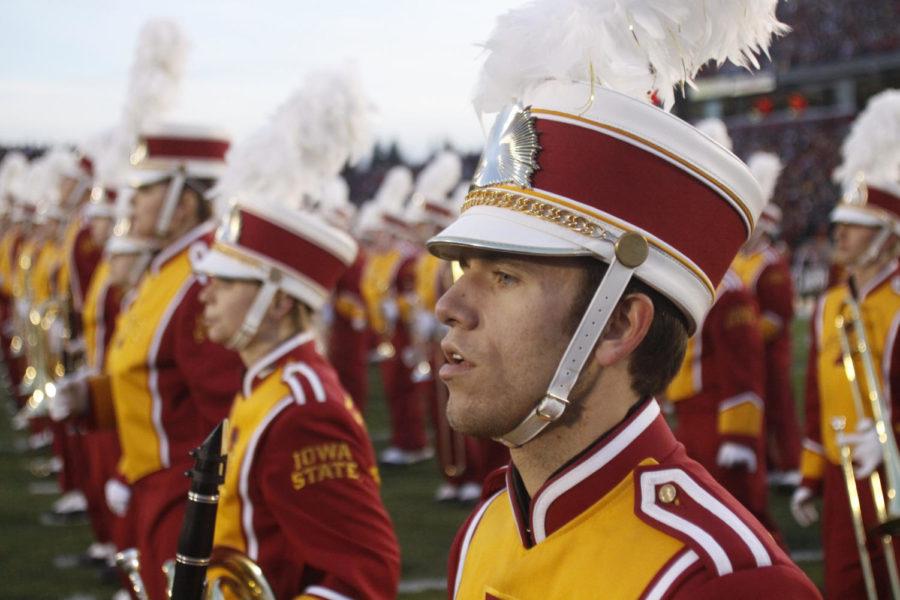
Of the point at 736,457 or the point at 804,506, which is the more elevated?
the point at 804,506

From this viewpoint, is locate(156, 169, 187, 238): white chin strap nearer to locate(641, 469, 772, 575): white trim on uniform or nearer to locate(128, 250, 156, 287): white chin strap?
locate(128, 250, 156, 287): white chin strap

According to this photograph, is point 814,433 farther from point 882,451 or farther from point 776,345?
point 776,345

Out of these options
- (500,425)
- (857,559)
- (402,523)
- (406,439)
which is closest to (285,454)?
(500,425)

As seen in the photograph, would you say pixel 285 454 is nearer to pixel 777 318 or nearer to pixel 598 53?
pixel 598 53

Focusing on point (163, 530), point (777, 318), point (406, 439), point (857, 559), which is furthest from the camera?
point (406, 439)

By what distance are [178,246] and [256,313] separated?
1390 millimetres

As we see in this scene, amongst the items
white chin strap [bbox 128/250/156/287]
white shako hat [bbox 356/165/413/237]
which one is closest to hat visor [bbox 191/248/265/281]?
white chin strap [bbox 128/250/156/287]

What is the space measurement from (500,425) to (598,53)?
573mm

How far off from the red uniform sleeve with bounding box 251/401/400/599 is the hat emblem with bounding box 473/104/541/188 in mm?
1108

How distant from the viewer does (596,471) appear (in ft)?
5.91

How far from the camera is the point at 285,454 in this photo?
2900 mm

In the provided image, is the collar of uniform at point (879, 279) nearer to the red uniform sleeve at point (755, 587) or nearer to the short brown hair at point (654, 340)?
the short brown hair at point (654, 340)

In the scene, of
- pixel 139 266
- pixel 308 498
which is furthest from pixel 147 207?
pixel 308 498

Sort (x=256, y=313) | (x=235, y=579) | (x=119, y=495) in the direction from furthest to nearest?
(x=119, y=495) < (x=256, y=313) < (x=235, y=579)
